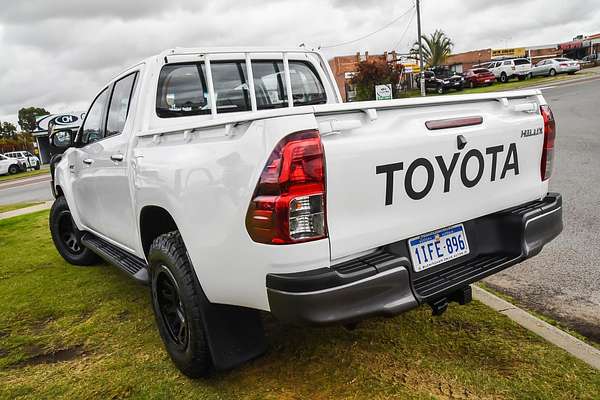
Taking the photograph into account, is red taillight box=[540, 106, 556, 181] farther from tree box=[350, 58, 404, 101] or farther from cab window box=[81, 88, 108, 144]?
tree box=[350, 58, 404, 101]

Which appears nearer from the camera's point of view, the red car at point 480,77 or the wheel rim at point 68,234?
the wheel rim at point 68,234

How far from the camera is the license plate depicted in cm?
252

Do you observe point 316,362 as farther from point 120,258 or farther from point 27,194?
point 27,194

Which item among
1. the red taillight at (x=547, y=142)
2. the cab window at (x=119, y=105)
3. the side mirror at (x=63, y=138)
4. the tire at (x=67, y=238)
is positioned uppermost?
the cab window at (x=119, y=105)

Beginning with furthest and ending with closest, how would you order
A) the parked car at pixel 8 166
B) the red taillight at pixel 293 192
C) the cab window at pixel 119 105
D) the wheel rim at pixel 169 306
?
the parked car at pixel 8 166 < the cab window at pixel 119 105 < the wheel rim at pixel 169 306 < the red taillight at pixel 293 192

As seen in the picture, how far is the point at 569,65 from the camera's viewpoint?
116ft

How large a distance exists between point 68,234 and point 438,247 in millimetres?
4562

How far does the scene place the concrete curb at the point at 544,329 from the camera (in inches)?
111

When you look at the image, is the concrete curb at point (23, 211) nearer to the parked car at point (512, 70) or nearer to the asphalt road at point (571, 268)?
the asphalt road at point (571, 268)

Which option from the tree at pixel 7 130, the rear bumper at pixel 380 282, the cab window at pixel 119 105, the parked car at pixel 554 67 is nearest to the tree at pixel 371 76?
the parked car at pixel 554 67

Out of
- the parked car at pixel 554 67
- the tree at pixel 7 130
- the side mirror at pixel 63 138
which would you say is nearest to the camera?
the side mirror at pixel 63 138

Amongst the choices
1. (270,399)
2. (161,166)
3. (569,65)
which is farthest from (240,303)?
(569,65)

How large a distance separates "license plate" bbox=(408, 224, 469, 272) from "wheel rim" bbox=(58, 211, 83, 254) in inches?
168

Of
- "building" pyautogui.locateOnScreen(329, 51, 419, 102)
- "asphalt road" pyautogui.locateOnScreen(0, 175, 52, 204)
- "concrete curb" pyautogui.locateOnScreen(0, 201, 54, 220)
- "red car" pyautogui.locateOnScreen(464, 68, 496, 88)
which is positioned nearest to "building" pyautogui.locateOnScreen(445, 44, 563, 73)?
"building" pyautogui.locateOnScreen(329, 51, 419, 102)
